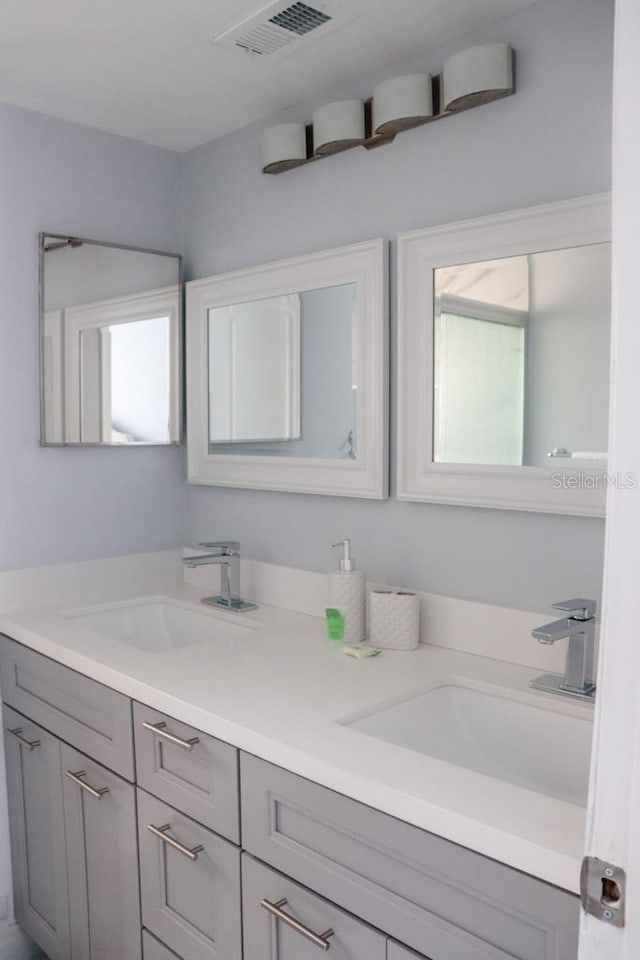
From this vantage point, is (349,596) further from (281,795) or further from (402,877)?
(402,877)

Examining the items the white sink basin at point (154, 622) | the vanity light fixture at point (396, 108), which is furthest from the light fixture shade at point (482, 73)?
the white sink basin at point (154, 622)

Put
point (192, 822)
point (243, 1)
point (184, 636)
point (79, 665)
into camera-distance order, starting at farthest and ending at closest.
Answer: point (184, 636)
point (79, 665)
point (243, 1)
point (192, 822)

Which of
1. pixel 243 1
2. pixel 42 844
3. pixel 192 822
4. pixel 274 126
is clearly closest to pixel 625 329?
pixel 192 822

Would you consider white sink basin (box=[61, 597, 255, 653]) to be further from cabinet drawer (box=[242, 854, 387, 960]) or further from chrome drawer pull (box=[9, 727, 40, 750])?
cabinet drawer (box=[242, 854, 387, 960])

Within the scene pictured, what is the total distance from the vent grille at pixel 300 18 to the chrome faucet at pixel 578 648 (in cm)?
131

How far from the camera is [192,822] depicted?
1.49 m

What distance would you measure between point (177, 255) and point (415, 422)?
1.09 meters

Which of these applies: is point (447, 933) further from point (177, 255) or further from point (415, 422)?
point (177, 255)

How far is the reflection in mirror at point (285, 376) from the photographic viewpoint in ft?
6.54

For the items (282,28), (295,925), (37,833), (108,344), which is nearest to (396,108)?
(282,28)

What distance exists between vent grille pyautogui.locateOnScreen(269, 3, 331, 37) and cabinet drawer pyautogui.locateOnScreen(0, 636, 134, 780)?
1482mm

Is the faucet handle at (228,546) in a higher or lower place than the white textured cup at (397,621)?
higher

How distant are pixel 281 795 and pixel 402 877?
0.25 m

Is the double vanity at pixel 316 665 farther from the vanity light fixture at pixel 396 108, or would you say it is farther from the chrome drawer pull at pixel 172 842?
the vanity light fixture at pixel 396 108
